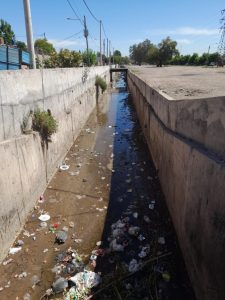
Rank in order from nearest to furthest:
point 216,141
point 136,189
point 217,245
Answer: point 217,245 < point 216,141 < point 136,189

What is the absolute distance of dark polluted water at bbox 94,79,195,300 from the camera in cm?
337

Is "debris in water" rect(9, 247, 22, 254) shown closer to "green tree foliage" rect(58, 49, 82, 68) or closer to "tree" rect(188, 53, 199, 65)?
"green tree foliage" rect(58, 49, 82, 68)

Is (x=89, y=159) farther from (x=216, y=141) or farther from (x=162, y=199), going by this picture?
(x=216, y=141)

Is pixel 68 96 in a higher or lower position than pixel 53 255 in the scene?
higher

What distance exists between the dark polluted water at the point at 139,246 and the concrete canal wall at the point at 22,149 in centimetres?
144

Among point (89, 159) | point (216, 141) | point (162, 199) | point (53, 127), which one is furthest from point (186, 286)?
point (89, 159)

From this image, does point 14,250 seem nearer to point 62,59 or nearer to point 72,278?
point 72,278

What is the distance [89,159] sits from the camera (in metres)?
7.85

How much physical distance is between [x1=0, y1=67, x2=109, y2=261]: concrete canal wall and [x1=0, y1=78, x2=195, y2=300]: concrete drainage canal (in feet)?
0.95

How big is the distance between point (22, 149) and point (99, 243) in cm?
202

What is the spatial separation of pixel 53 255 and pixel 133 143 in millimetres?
5874

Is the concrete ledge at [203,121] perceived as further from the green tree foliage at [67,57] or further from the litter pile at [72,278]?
the green tree foliage at [67,57]

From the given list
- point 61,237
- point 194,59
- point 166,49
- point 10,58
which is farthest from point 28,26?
point 166,49

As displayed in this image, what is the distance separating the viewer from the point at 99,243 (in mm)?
4266
